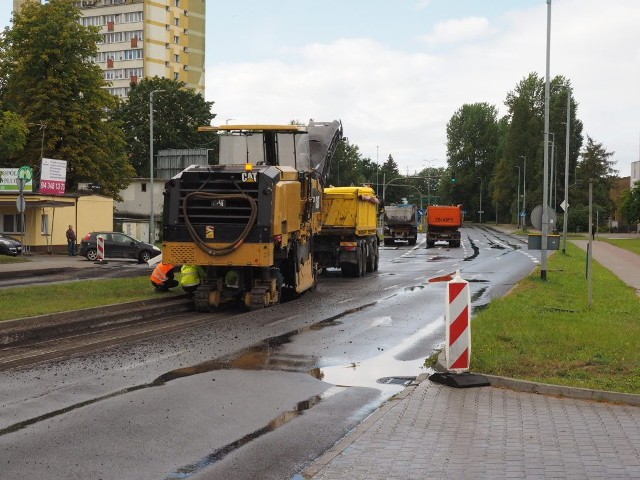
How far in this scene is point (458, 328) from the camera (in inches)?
410

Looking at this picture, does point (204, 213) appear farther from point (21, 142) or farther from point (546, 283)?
point (21, 142)

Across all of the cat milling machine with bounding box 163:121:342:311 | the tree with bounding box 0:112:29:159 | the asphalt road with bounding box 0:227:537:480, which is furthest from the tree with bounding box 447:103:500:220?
the asphalt road with bounding box 0:227:537:480

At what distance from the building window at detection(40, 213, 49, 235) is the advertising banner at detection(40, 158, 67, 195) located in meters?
1.50

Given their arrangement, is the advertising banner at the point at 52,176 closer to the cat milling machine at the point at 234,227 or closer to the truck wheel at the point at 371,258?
the truck wheel at the point at 371,258

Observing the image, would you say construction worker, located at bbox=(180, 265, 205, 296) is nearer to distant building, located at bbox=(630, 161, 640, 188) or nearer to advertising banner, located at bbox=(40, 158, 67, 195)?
advertising banner, located at bbox=(40, 158, 67, 195)

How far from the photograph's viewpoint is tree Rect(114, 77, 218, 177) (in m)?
85.3

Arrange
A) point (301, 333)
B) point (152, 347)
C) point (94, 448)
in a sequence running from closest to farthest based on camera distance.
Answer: point (94, 448) < point (152, 347) < point (301, 333)

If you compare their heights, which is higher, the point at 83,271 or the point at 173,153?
the point at 173,153

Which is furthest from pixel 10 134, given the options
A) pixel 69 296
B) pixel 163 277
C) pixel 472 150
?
pixel 472 150

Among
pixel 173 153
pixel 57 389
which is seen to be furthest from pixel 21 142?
pixel 173 153

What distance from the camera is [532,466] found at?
262 inches

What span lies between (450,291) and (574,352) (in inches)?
97.0

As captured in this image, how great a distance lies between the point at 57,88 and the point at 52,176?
935 cm

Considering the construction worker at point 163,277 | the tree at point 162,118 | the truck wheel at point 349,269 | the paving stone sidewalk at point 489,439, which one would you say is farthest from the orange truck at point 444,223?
the paving stone sidewalk at point 489,439
